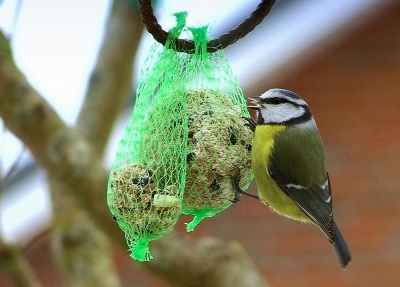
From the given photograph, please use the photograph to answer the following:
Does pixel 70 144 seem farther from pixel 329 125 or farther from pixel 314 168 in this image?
pixel 329 125

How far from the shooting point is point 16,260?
2.53 meters

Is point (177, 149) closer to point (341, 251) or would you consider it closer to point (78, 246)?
point (341, 251)

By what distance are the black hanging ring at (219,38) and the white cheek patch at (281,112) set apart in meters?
0.40

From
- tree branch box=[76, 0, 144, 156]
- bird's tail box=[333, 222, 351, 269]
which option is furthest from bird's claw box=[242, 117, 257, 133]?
tree branch box=[76, 0, 144, 156]

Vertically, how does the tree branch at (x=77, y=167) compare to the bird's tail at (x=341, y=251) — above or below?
above

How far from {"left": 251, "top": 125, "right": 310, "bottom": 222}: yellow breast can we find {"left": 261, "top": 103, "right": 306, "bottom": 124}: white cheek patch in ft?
0.08

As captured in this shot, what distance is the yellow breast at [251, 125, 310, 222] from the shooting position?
6.88 feet

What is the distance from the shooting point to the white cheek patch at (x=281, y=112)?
7.23 ft

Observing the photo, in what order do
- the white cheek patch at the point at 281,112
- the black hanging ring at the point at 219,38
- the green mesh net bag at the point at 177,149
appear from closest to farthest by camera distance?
the black hanging ring at the point at 219,38 → the green mesh net bag at the point at 177,149 → the white cheek patch at the point at 281,112

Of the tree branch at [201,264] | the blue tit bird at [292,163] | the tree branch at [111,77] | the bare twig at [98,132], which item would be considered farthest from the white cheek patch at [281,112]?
the tree branch at [111,77]

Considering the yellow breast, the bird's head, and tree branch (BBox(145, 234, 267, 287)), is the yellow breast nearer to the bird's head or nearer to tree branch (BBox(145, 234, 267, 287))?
the bird's head

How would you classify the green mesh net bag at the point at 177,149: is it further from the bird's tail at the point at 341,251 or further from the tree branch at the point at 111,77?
the tree branch at the point at 111,77

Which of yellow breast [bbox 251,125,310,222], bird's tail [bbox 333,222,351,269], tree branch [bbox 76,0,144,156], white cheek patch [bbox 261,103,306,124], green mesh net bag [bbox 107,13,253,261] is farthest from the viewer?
tree branch [bbox 76,0,144,156]

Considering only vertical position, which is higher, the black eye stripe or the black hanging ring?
the black hanging ring
